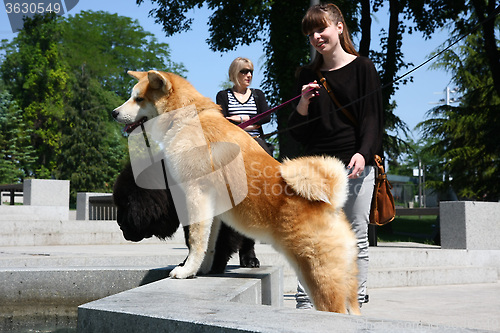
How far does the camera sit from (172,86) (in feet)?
12.3

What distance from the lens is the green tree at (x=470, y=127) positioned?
1962 cm

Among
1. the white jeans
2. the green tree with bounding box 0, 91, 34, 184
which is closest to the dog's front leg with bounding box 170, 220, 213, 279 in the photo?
the white jeans

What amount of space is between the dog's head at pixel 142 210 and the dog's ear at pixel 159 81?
0.77 metres

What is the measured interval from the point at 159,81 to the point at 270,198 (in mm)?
1176

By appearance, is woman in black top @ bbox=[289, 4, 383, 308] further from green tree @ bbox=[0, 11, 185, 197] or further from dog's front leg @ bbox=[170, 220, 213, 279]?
green tree @ bbox=[0, 11, 185, 197]

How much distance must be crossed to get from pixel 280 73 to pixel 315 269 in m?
15.6

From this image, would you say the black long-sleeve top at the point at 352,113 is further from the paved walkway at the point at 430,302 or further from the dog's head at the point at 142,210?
the paved walkway at the point at 430,302

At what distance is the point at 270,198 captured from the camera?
316 cm

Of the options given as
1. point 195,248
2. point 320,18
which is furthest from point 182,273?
point 320,18

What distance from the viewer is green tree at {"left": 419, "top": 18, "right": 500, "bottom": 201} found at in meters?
19.6

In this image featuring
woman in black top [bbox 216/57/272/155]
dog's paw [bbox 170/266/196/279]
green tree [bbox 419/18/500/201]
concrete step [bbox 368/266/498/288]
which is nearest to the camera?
dog's paw [bbox 170/266/196/279]

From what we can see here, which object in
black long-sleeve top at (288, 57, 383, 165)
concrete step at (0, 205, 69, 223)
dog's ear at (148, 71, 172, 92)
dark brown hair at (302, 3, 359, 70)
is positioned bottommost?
concrete step at (0, 205, 69, 223)

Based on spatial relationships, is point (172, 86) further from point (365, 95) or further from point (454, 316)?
point (454, 316)

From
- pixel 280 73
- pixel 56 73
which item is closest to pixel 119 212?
pixel 280 73
